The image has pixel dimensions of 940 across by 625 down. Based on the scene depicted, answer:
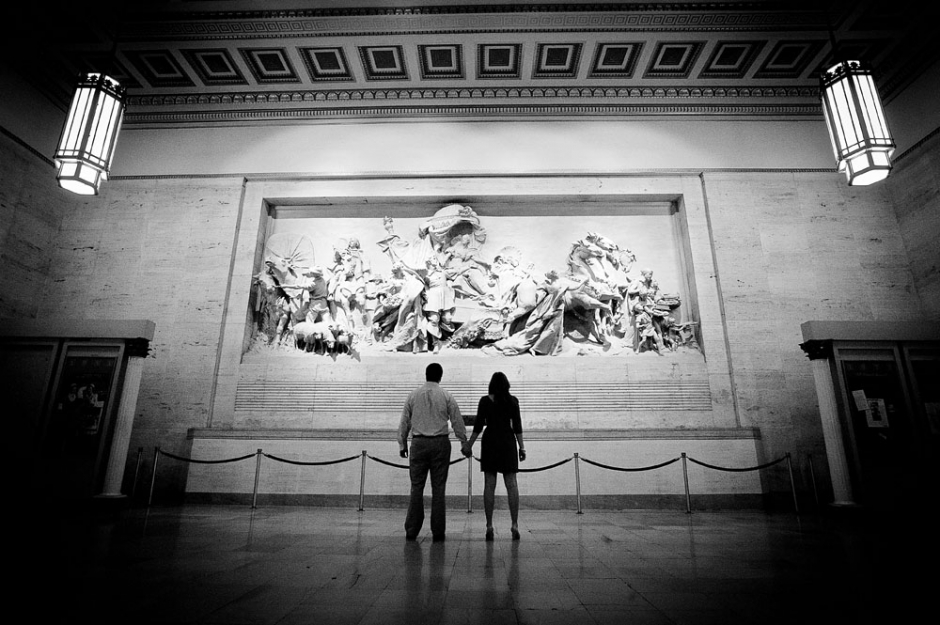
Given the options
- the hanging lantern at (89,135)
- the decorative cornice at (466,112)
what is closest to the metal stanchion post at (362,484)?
the hanging lantern at (89,135)

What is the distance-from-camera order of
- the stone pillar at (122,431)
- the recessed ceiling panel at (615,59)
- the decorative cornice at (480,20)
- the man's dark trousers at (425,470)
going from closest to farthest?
the man's dark trousers at (425,470) → the stone pillar at (122,431) → the decorative cornice at (480,20) → the recessed ceiling panel at (615,59)

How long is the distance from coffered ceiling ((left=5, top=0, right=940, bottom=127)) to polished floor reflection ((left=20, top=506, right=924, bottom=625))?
8706mm

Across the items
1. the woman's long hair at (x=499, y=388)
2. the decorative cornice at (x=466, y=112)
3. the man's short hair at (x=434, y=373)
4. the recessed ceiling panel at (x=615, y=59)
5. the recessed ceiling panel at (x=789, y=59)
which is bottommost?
the woman's long hair at (x=499, y=388)

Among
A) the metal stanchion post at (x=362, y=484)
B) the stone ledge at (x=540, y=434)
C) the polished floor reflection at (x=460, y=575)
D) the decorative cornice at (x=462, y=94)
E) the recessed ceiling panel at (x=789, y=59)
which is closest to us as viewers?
the polished floor reflection at (x=460, y=575)

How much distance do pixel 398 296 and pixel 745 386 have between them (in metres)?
6.58

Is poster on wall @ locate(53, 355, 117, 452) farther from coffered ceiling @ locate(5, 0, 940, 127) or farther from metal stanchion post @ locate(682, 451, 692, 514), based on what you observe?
metal stanchion post @ locate(682, 451, 692, 514)

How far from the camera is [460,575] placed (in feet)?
9.23

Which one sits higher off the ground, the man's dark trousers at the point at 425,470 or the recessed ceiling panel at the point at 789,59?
the recessed ceiling panel at the point at 789,59

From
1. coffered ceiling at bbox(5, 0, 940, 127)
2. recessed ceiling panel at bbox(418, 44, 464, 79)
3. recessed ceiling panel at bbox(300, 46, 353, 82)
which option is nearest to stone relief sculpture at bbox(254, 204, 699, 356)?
recessed ceiling panel at bbox(418, 44, 464, 79)

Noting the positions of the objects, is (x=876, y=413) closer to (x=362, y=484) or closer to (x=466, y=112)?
(x=362, y=484)

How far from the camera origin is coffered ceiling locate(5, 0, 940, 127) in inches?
347

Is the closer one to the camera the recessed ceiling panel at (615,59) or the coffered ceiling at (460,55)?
the coffered ceiling at (460,55)

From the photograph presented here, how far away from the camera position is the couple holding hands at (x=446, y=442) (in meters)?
4.38

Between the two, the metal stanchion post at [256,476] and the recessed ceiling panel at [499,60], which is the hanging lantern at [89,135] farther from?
the recessed ceiling panel at [499,60]
